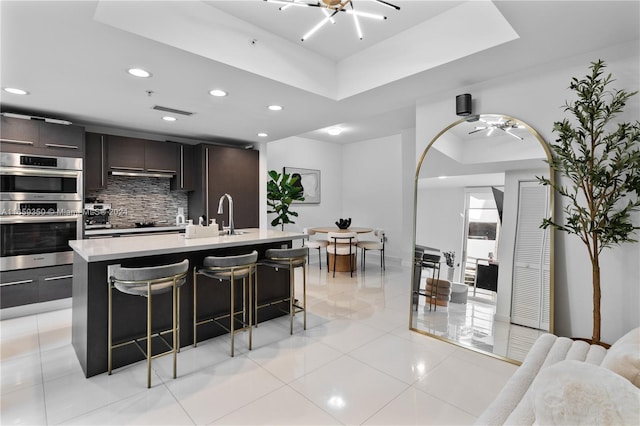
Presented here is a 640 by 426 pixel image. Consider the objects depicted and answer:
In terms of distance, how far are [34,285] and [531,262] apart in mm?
5205

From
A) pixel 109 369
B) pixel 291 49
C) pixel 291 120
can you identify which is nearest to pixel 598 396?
pixel 109 369

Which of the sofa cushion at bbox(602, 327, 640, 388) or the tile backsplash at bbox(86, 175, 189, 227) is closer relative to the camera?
the sofa cushion at bbox(602, 327, 640, 388)

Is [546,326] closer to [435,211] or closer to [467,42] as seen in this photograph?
[435,211]

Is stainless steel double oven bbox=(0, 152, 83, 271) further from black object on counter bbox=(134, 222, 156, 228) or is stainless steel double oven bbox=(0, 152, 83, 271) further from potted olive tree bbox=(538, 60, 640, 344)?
potted olive tree bbox=(538, 60, 640, 344)

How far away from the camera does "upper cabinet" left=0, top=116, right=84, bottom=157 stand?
3619 millimetres

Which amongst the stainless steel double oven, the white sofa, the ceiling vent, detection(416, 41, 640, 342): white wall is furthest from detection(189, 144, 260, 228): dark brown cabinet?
the white sofa

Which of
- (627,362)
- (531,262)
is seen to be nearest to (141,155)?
(531,262)

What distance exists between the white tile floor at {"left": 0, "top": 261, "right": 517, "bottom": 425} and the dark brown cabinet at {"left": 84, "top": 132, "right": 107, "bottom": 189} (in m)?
1.85

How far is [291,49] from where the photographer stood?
2971 mm

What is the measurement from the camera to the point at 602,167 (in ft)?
7.48

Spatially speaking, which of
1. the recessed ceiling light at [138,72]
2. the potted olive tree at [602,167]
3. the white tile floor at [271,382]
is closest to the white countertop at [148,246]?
the white tile floor at [271,382]

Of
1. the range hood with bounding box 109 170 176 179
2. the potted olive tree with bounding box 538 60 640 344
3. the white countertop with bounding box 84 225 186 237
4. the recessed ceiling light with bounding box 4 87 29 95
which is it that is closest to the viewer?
the potted olive tree with bounding box 538 60 640 344

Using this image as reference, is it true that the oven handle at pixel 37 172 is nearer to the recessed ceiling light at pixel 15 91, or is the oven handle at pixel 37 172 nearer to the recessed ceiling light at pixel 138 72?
the recessed ceiling light at pixel 15 91

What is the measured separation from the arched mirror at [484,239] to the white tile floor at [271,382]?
0.30 m
